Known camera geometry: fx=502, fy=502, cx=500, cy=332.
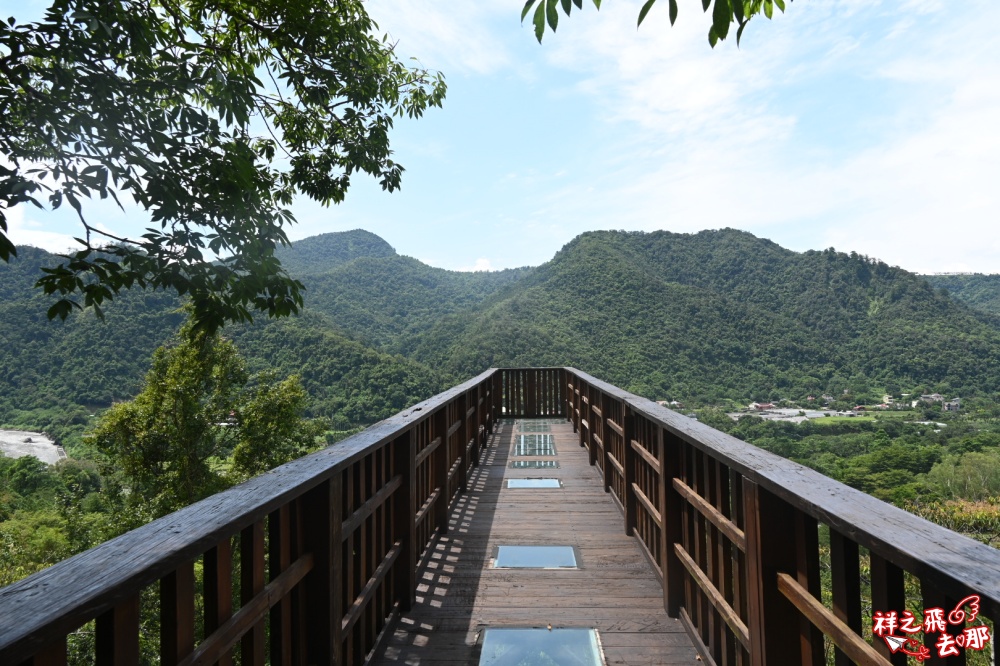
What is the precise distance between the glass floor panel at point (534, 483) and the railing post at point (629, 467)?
1392 millimetres

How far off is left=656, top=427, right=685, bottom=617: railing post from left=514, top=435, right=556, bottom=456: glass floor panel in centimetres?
391

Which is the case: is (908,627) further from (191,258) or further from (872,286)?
(872,286)

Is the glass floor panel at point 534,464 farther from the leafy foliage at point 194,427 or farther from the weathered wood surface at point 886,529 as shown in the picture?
the leafy foliage at point 194,427

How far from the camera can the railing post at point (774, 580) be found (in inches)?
55.8

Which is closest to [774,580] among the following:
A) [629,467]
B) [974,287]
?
[629,467]

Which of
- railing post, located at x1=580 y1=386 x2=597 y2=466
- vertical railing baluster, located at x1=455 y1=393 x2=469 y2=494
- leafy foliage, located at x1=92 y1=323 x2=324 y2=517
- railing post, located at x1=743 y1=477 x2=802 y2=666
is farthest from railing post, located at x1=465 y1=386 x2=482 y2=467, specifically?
leafy foliage, located at x1=92 y1=323 x2=324 y2=517

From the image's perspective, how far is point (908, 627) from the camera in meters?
0.90

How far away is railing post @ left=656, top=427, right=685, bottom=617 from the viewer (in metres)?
2.49

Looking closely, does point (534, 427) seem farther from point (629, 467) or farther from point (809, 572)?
point (809, 572)

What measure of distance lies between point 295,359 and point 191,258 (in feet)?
122

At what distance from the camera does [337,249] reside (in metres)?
80.7

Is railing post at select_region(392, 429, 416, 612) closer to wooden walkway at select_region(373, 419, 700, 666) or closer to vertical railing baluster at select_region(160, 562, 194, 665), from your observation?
wooden walkway at select_region(373, 419, 700, 666)

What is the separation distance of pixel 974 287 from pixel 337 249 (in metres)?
100

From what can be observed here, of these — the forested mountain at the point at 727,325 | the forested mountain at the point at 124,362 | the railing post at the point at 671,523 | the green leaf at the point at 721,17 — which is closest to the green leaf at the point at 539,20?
the green leaf at the point at 721,17
